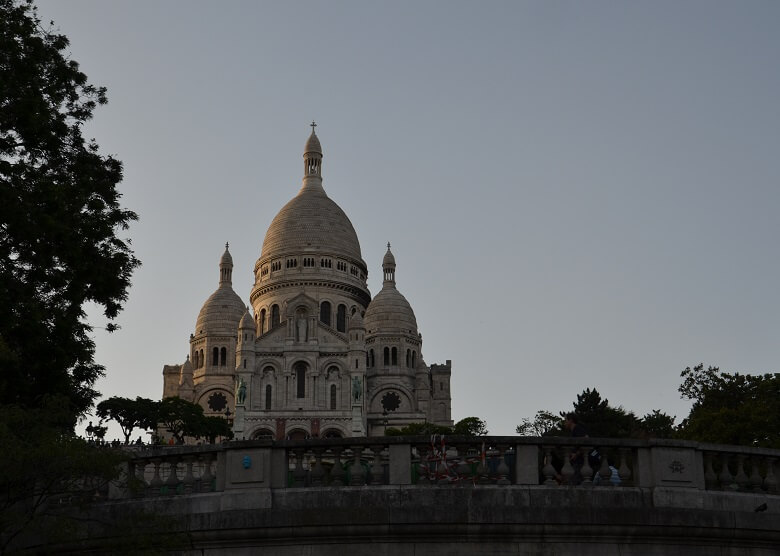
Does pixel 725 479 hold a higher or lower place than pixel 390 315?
lower

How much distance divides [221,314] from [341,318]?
1329 centimetres

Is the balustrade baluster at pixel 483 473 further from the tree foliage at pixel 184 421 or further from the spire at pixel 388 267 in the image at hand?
the spire at pixel 388 267

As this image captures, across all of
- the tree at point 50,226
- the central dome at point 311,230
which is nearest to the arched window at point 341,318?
the central dome at point 311,230

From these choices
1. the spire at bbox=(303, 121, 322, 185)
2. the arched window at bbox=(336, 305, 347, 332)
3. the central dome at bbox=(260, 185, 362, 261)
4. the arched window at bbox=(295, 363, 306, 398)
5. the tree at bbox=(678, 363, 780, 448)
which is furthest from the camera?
the spire at bbox=(303, 121, 322, 185)

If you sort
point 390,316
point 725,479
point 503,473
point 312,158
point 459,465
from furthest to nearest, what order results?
point 312,158 < point 390,316 < point 725,479 < point 459,465 < point 503,473

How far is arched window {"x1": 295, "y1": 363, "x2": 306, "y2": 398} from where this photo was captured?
115688mm

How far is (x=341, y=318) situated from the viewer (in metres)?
130

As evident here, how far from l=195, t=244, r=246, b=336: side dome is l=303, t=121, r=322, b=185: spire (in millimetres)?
20219

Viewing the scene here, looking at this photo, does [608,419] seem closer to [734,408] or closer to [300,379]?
[734,408]

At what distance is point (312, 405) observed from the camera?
114188 millimetres

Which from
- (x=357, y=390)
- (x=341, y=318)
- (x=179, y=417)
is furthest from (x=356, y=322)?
(x=179, y=417)

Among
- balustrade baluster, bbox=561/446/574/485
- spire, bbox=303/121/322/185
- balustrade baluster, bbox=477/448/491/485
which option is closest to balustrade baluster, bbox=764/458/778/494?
balustrade baluster, bbox=561/446/574/485

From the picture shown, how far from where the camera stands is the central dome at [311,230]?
436ft

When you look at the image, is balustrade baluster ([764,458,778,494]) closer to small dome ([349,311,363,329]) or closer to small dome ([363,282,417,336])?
small dome ([349,311,363,329])
